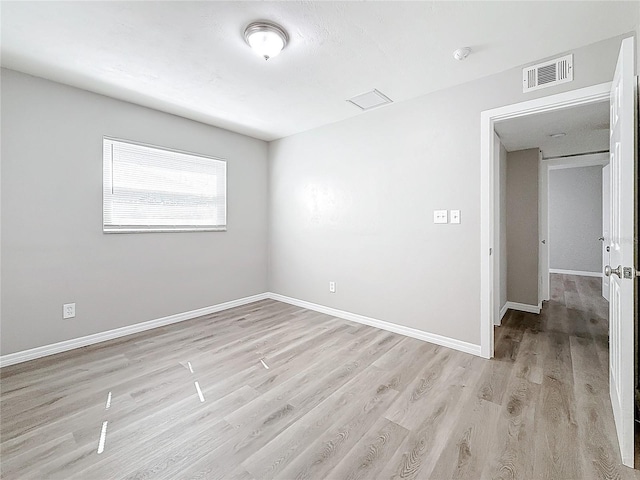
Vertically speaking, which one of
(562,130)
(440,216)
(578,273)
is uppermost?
(562,130)

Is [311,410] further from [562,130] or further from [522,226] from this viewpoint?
[522,226]

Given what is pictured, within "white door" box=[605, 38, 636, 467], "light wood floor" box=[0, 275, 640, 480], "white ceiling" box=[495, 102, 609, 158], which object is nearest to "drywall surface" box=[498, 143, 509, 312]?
"white ceiling" box=[495, 102, 609, 158]

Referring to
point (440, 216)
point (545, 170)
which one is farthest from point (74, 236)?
point (545, 170)

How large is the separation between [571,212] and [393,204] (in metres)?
6.16

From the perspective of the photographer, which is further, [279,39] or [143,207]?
[143,207]

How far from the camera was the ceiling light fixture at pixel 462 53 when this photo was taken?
2203 millimetres

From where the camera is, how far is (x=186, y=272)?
3.72 m

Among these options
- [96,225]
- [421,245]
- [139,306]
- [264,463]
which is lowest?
[264,463]

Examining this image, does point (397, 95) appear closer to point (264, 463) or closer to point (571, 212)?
point (264, 463)

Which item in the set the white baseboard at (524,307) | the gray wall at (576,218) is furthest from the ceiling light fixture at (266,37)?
the gray wall at (576,218)

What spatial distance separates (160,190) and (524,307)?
→ 5.15 m

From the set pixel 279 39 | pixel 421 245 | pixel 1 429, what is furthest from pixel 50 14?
pixel 421 245

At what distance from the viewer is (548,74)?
2.30m

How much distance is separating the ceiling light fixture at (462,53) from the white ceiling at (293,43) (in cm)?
4
